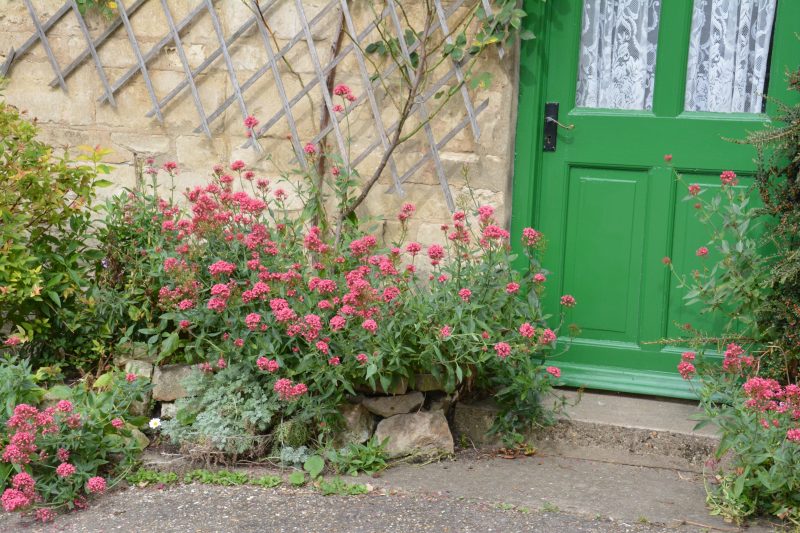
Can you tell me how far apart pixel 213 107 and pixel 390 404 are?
1.87 metres

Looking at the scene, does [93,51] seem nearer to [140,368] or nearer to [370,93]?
[370,93]

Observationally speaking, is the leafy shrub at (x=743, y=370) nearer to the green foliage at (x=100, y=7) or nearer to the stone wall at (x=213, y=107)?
the stone wall at (x=213, y=107)

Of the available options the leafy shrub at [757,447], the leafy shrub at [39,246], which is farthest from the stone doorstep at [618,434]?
the leafy shrub at [39,246]

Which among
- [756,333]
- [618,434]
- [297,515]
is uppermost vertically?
[756,333]

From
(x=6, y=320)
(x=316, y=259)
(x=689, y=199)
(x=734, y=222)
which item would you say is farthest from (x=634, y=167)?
(x=6, y=320)

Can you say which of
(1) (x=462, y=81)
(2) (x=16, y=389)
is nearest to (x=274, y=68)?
(1) (x=462, y=81)

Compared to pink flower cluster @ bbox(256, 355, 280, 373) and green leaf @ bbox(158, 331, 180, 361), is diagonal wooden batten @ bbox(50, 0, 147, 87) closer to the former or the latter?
green leaf @ bbox(158, 331, 180, 361)

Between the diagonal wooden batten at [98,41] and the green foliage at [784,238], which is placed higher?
the diagonal wooden batten at [98,41]

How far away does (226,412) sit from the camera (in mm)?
3885

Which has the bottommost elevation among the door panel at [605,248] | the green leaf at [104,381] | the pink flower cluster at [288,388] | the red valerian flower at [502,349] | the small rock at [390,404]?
the small rock at [390,404]

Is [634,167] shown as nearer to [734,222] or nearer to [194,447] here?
[734,222]

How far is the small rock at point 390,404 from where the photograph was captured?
4.00 m

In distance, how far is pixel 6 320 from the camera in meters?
Answer: 4.32

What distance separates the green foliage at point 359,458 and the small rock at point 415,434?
0.06m
